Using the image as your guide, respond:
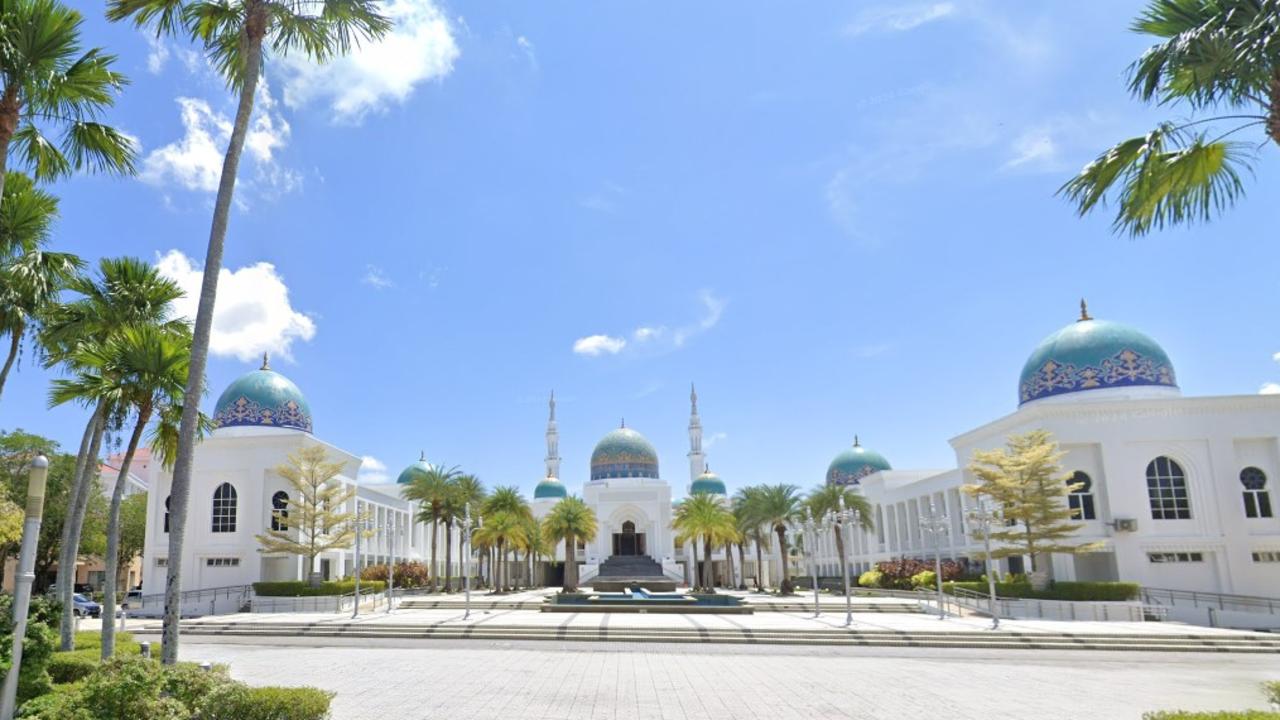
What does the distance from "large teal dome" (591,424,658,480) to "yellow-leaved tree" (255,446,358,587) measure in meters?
27.7

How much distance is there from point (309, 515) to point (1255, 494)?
130 feet

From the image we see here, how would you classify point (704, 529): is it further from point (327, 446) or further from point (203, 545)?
point (203, 545)

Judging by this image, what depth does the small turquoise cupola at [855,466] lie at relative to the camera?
57500 millimetres

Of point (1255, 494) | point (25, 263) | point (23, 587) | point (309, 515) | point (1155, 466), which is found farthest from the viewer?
point (309, 515)

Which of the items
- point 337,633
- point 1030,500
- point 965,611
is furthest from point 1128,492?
point 337,633

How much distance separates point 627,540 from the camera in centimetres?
6103

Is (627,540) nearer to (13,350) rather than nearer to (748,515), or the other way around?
(748,515)

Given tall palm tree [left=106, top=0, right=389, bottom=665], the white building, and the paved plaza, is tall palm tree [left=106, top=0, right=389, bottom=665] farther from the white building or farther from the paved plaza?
the white building

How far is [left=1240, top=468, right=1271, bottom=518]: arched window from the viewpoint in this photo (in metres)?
32.6

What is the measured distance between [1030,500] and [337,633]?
24640mm

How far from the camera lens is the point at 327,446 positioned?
40344mm

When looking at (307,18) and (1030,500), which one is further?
(1030,500)

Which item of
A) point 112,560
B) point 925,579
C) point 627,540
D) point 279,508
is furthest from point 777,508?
point 112,560

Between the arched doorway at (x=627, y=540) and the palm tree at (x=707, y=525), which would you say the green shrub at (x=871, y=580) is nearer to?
the palm tree at (x=707, y=525)
